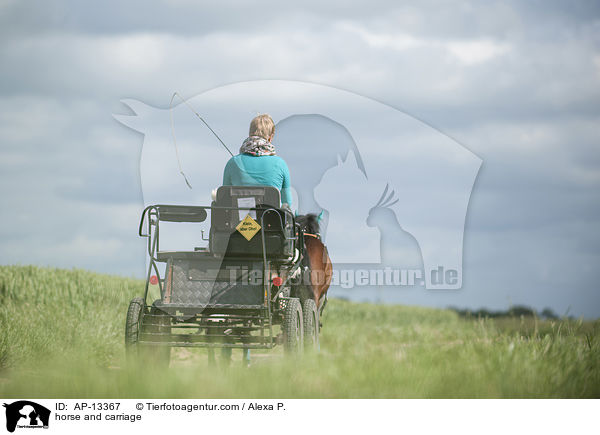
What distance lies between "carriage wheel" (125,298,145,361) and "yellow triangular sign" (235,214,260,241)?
1194mm

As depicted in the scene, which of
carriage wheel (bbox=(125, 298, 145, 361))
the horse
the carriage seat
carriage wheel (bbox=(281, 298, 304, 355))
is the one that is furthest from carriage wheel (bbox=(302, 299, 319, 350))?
carriage wheel (bbox=(125, 298, 145, 361))

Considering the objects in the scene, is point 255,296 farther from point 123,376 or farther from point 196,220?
point 123,376

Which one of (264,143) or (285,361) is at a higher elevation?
(264,143)

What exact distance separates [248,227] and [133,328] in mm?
1444

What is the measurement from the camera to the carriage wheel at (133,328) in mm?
6090

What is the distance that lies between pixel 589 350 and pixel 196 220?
3.85m

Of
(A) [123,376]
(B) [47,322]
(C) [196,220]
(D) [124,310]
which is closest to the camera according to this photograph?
(A) [123,376]

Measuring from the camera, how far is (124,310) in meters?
12.0

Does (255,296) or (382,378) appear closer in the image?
(382,378)

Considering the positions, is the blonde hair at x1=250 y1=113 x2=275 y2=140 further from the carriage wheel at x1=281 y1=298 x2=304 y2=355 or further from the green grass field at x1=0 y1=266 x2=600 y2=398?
the green grass field at x1=0 y1=266 x2=600 y2=398
